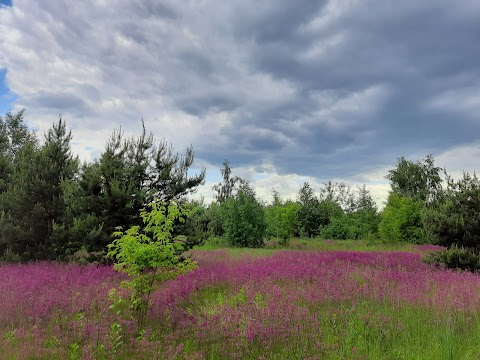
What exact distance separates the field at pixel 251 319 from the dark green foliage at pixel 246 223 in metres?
19.1

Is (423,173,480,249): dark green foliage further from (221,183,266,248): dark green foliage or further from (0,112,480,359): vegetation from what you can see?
(221,183,266,248): dark green foliage

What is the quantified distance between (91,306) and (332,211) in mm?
38763

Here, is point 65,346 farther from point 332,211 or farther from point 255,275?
point 332,211

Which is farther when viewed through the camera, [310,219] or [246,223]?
[310,219]

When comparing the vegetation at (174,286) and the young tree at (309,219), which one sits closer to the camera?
the vegetation at (174,286)

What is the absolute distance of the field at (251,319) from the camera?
4.91m

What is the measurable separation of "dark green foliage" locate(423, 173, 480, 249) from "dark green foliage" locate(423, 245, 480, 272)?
464mm

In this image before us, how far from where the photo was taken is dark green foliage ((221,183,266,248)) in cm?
2880

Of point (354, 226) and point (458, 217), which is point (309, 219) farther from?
point (458, 217)

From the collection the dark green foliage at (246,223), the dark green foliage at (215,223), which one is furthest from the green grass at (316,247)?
the dark green foliage at (215,223)

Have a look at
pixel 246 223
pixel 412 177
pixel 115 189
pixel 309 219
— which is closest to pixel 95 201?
pixel 115 189

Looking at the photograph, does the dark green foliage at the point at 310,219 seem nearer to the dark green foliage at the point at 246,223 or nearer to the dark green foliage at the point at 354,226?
the dark green foliage at the point at 354,226

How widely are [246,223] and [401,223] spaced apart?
1389 cm

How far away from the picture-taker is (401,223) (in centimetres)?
2936
